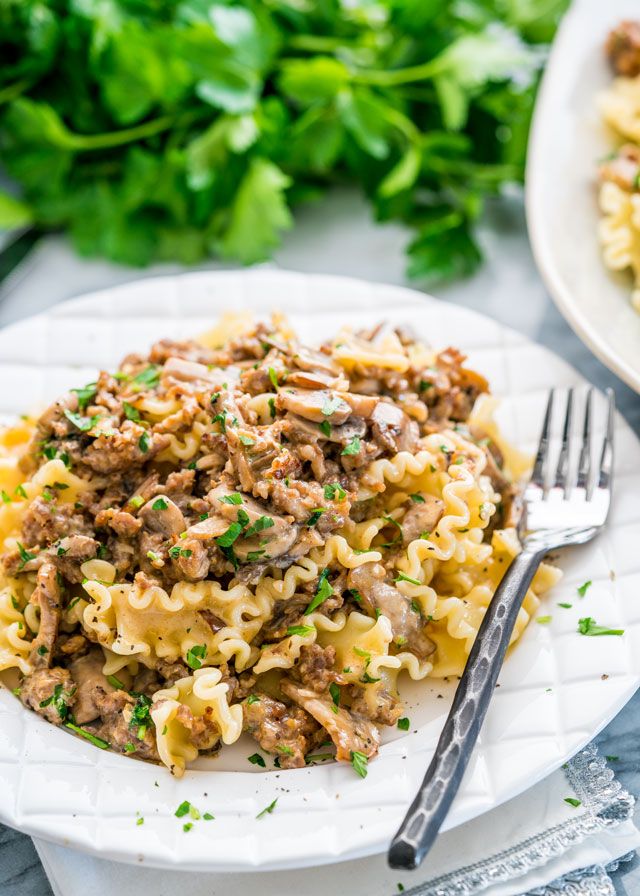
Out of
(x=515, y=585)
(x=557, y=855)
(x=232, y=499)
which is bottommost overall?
(x=557, y=855)

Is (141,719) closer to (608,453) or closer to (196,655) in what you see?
(196,655)

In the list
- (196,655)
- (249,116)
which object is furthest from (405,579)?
(249,116)

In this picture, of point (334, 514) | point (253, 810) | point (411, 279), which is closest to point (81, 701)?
point (253, 810)

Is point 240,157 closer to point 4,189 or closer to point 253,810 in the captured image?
point 4,189

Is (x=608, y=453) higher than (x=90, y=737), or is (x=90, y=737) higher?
(x=608, y=453)

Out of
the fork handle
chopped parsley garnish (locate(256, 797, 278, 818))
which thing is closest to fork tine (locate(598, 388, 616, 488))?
the fork handle

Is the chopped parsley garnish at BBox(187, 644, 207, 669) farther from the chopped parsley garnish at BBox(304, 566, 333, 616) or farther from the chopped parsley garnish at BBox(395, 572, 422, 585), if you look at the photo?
the chopped parsley garnish at BBox(395, 572, 422, 585)

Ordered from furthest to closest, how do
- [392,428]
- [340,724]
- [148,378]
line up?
[148,378]
[392,428]
[340,724]
